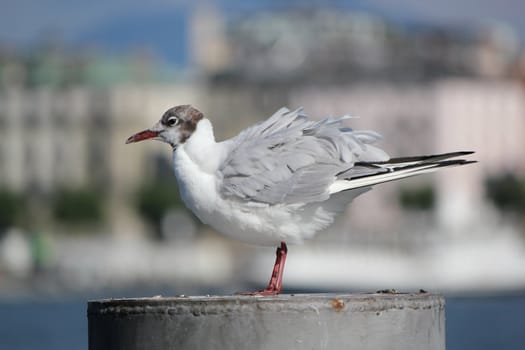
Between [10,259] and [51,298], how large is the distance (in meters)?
7.81

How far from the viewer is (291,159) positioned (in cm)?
646

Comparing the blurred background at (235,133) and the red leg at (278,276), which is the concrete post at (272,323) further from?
the blurred background at (235,133)

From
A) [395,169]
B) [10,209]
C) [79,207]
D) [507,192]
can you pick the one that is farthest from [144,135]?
[10,209]

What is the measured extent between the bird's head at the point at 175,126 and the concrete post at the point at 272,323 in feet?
4.20

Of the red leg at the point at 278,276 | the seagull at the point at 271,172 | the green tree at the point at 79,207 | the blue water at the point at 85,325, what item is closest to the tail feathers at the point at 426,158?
the seagull at the point at 271,172

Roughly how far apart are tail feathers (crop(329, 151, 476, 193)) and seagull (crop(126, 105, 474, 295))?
1cm

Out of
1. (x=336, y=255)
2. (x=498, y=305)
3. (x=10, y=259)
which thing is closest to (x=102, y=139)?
(x=10, y=259)

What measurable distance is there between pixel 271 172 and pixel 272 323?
4.32ft

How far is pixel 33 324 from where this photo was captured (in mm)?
46031

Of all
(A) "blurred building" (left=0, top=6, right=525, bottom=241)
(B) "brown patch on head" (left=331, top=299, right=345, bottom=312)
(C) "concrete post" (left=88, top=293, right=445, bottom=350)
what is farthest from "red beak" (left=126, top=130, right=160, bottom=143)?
(A) "blurred building" (left=0, top=6, right=525, bottom=241)

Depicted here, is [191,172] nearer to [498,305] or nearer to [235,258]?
[498,305]

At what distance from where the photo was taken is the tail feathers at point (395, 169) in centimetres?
595

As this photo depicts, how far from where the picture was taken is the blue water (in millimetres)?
33594

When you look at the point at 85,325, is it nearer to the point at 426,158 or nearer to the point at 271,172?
the point at 271,172
